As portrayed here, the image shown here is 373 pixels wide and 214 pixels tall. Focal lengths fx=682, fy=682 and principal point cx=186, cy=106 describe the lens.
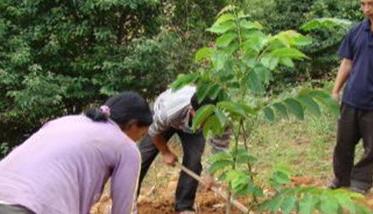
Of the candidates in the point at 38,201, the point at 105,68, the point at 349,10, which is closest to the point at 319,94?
the point at 38,201

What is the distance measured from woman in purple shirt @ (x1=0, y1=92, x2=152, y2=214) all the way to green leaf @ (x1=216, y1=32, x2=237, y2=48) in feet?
1.66

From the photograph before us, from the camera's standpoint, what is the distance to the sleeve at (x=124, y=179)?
9.92 feet

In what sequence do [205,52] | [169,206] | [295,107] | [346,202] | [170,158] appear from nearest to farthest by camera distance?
[346,202]
[295,107]
[205,52]
[170,158]
[169,206]

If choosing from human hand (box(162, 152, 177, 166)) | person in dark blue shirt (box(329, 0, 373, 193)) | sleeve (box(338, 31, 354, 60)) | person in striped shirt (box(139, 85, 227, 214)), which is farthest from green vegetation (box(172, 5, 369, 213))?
sleeve (box(338, 31, 354, 60))

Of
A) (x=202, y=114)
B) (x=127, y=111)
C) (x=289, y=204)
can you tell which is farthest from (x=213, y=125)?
(x=289, y=204)

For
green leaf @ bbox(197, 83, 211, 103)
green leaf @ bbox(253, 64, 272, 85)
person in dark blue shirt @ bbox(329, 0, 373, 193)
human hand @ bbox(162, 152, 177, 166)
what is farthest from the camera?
person in dark blue shirt @ bbox(329, 0, 373, 193)

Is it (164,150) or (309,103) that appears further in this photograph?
(164,150)

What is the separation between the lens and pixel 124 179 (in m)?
3.03

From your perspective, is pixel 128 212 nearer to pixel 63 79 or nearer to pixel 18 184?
pixel 18 184

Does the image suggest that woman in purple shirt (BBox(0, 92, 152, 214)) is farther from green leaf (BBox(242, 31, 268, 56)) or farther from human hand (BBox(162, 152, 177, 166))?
human hand (BBox(162, 152, 177, 166))

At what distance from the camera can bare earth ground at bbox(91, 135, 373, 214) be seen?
208 inches

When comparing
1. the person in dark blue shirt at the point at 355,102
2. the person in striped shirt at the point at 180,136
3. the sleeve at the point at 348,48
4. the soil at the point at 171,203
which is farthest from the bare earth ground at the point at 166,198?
the sleeve at the point at 348,48

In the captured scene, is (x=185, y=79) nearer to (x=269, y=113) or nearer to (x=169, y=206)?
(x=269, y=113)

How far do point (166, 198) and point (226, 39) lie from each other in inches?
117
